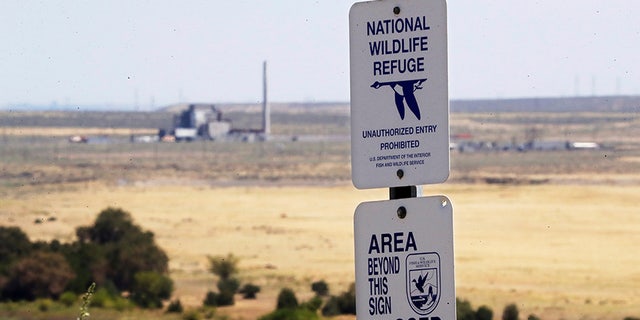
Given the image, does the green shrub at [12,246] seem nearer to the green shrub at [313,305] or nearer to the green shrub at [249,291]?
the green shrub at [249,291]

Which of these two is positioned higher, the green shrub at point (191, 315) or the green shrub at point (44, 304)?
the green shrub at point (44, 304)

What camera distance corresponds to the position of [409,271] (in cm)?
407

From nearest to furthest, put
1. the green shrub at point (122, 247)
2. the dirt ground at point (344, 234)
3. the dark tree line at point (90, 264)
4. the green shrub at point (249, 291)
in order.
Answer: the dark tree line at point (90, 264), the green shrub at point (249, 291), the green shrub at point (122, 247), the dirt ground at point (344, 234)

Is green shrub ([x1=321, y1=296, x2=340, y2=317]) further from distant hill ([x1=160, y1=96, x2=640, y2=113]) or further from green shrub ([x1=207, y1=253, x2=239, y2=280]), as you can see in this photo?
distant hill ([x1=160, y1=96, x2=640, y2=113])

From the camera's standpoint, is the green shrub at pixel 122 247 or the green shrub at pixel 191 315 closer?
the green shrub at pixel 191 315

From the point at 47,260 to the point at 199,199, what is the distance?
139 ft

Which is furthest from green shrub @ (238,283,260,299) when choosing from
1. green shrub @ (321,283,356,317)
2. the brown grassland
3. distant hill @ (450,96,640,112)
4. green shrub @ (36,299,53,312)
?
distant hill @ (450,96,640,112)

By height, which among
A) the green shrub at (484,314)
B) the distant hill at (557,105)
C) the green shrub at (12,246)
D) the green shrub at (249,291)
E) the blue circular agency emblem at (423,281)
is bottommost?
the green shrub at (249,291)

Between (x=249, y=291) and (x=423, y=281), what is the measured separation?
62631 mm

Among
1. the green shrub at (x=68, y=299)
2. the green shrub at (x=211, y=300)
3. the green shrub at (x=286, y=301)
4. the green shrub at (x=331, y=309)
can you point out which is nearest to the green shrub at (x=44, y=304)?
the green shrub at (x=68, y=299)

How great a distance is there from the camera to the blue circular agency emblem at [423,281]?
4020 mm

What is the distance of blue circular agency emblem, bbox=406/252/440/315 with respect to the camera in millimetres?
4020

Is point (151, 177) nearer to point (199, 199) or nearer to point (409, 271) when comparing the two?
point (199, 199)

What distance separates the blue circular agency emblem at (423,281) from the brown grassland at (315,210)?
5371 cm
